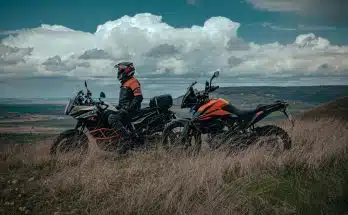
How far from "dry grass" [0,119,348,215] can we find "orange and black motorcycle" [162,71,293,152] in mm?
636

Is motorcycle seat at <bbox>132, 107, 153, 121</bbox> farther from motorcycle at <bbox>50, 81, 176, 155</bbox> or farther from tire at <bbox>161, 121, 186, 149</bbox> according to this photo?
tire at <bbox>161, 121, 186, 149</bbox>

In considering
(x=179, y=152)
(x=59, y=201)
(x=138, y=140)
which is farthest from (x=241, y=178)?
(x=138, y=140)

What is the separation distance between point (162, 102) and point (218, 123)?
146cm

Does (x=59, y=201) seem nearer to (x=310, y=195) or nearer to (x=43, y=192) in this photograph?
(x=43, y=192)

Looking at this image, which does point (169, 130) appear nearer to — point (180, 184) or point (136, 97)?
point (136, 97)

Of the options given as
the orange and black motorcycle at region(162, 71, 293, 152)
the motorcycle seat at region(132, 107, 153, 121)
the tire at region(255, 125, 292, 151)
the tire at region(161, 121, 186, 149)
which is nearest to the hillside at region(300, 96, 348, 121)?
the tire at region(255, 125, 292, 151)

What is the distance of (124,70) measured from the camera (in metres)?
9.34

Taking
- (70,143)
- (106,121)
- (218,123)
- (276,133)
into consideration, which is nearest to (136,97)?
(106,121)

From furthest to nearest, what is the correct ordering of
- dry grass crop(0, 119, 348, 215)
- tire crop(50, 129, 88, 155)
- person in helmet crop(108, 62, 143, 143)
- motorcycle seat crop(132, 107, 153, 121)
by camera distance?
motorcycle seat crop(132, 107, 153, 121) < person in helmet crop(108, 62, 143, 143) < tire crop(50, 129, 88, 155) < dry grass crop(0, 119, 348, 215)

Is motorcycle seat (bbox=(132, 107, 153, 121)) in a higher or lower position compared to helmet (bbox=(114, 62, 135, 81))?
lower

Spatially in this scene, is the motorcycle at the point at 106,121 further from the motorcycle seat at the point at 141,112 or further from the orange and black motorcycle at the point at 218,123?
the orange and black motorcycle at the point at 218,123

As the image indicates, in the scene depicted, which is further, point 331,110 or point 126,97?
point 331,110

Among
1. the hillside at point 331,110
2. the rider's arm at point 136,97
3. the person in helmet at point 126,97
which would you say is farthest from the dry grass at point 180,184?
the hillside at point 331,110

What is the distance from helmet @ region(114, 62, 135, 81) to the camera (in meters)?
9.34
